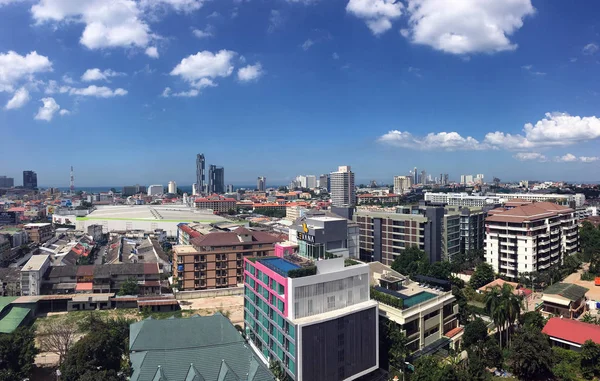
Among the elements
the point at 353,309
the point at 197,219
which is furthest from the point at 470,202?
the point at 353,309

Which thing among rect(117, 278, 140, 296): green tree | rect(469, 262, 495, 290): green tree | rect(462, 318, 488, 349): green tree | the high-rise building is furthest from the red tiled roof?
the high-rise building

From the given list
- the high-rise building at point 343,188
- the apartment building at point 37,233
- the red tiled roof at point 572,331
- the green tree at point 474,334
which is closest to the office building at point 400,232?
the red tiled roof at point 572,331

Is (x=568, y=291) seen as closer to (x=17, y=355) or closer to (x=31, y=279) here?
(x=17, y=355)

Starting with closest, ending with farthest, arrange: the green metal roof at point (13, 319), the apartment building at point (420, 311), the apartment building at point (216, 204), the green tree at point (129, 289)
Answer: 1. the apartment building at point (420, 311)
2. the green metal roof at point (13, 319)
3. the green tree at point (129, 289)
4. the apartment building at point (216, 204)

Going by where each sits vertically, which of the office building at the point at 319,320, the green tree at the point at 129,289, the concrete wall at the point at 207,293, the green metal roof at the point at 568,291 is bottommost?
the concrete wall at the point at 207,293

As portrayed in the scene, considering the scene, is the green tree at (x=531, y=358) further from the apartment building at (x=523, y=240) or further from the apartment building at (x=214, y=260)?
the apartment building at (x=214, y=260)

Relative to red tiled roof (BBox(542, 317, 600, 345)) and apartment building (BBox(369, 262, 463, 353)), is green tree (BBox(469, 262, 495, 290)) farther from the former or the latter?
red tiled roof (BBox(542, 317, 600, 345))
